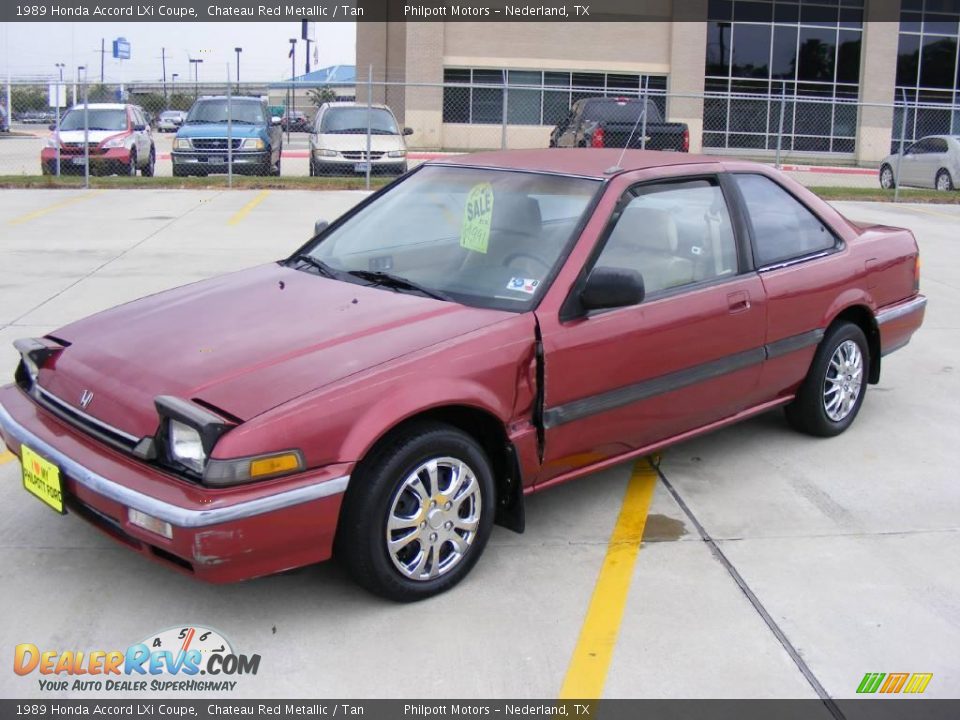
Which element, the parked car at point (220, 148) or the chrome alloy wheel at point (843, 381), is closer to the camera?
the chrome alloy wheel at point (843, 381)

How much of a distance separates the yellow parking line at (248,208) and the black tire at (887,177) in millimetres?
13649

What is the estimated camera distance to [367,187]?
17.2 m

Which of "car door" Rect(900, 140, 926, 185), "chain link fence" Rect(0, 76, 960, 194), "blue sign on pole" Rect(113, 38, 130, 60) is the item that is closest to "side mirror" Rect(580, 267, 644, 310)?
"chain link fence" Rect(0, 76, 960, 194)

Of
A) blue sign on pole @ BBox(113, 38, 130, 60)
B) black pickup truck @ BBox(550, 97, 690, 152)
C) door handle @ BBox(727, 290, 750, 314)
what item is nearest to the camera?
door handle @ BBox(727, 290, 750, 314)

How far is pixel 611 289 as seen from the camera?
4.07 meters

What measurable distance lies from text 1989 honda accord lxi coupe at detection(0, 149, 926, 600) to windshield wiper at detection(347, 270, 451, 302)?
0.04 ft

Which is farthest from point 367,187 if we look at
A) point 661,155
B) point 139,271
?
point 661,155

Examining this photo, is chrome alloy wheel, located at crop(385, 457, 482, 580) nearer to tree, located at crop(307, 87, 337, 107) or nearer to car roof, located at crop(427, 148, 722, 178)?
car roof, located at crop(427, 148, 722, 178)

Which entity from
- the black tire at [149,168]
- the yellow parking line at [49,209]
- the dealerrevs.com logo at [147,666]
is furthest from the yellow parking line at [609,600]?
the black tire at [149,168]

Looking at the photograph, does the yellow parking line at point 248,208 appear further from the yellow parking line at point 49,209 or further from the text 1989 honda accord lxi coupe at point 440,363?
the text 1989 honda accord lxi coupe at point 440,363

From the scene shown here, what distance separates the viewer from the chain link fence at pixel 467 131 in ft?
60.1

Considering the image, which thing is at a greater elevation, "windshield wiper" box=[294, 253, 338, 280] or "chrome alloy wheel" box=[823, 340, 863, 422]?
"windshield wiper" box=[294, 253, 338, 280]

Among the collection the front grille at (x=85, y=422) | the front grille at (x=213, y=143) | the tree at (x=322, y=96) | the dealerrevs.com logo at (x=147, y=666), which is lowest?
the dealerrevs.com logo at (x=147, y=666)

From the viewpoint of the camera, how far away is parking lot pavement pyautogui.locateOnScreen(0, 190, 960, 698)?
133 inches
